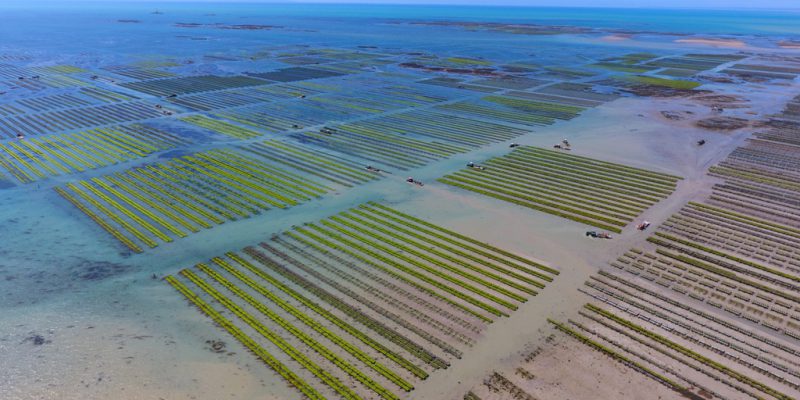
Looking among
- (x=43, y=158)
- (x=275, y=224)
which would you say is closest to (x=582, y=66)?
(x=275, y=224)

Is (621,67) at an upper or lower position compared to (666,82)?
upper

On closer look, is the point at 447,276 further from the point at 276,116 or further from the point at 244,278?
the point at 276,116

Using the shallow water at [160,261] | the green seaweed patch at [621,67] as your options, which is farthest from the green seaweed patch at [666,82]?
the shallow water at [160,261]

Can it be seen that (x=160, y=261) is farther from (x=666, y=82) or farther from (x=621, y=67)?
(x=621, y=67)

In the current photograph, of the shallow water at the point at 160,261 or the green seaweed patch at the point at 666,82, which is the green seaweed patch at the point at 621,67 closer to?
the green seaweed patch at the point at 666,82

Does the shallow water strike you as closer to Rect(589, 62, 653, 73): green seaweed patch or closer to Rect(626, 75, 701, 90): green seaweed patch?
Rect(626, 75, 701, 90): green seaweed patch

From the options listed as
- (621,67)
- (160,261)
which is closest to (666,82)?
(621,67)

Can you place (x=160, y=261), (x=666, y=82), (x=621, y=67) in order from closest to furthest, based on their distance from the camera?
1. (x=160, y=261)
2. (x=666, y=82)
3. (x=621, y=67)

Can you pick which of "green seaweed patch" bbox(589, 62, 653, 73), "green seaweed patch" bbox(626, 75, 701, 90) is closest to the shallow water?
"green seaweed patch" bbox(626, 75, 701, 90)
